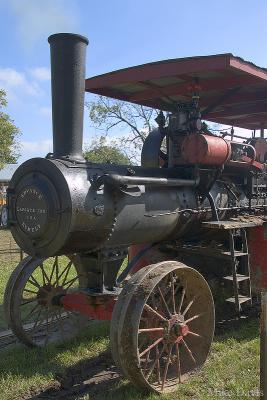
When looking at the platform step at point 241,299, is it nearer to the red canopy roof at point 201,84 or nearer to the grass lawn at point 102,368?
the grass lawn at point 102,368

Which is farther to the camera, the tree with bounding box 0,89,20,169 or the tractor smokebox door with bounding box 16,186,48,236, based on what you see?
the tree with bounding box 0,89,20,169

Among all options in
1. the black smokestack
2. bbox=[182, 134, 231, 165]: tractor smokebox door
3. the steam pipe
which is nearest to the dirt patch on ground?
A: the steam pipe

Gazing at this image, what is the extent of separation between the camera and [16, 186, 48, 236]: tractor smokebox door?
3.32 meters

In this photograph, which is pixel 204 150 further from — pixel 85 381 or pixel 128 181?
pixel 85 381

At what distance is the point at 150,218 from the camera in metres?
3.85

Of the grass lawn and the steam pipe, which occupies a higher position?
the steam pipe

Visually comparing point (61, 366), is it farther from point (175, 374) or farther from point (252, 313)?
point (252, 313)

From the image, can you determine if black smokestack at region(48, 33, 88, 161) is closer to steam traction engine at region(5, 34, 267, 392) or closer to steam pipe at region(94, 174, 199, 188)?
steam traction engine at region(5, 34, 267, 392)

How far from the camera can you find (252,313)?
521cm

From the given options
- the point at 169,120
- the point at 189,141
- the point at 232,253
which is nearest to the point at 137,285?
the point at 232,253

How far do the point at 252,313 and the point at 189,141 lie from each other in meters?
2.28

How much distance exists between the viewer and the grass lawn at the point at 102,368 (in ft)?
10.6

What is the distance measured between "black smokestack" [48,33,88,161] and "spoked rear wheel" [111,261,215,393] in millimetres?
1139

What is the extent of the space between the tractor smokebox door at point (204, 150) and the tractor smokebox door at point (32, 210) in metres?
1.55
